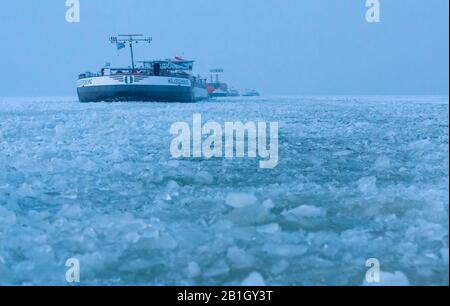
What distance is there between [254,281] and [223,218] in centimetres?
129

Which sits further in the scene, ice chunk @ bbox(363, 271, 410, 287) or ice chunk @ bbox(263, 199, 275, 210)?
ice chunk @ bbox(263, 199, 275, 210)

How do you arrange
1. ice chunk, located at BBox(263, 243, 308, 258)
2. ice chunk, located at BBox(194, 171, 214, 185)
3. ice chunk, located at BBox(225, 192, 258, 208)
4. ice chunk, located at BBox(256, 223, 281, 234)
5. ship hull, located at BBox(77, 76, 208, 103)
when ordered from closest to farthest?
ice chunk, located at BBox(263, 243, 308, 258), ice chunk, located at BBox(256, 223, 281, 234), ice chunk, located at BBox(225, 192, 258, 208), ice chunk, located at BBox(194, 171, 214, 185), ship hull, located at BBox(77, 76, 208, 103)

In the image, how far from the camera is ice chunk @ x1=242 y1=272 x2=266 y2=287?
9.64 ft

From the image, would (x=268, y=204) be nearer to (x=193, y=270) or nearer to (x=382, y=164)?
(x=193, y=270)

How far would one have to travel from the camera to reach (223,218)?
421 centimetres

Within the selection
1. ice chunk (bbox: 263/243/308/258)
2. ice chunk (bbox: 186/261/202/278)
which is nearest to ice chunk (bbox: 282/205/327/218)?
ice chunk (bbox: 263/243/308/258)

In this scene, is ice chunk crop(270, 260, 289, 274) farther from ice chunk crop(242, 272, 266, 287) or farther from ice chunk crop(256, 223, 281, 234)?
ice chunk crop(256, 223, 281, 234)

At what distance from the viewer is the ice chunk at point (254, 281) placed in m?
2.94

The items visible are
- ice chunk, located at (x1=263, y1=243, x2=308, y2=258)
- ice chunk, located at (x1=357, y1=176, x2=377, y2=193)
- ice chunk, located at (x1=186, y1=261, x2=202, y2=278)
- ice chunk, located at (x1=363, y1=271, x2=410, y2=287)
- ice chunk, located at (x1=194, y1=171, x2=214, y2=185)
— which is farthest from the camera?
ice chunk, located at (x1=194, y1=171, x2=214, y2=185)

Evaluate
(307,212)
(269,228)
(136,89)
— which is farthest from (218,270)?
(136,89)

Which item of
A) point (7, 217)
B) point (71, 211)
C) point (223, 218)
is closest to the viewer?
point (223, 218)

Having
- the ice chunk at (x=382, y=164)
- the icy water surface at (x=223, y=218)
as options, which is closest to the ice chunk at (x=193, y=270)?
the icy water surface at (x=223, y=218)

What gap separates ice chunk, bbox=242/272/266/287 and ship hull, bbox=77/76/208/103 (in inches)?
1211

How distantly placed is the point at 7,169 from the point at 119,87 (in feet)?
88.6
